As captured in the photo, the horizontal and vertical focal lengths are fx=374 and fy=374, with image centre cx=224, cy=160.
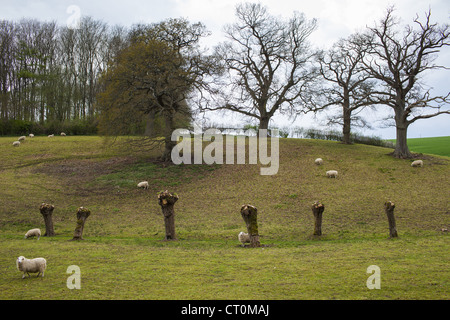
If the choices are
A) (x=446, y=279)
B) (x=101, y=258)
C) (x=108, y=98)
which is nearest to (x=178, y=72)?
(x=108, y=98)

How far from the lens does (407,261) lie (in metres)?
Answer: 11.5

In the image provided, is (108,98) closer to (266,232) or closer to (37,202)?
(37,202)

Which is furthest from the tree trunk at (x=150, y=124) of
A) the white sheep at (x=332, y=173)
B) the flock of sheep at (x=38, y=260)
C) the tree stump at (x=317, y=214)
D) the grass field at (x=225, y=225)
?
the tree stump at (x=317, y=214)

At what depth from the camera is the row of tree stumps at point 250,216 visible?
49.9ft

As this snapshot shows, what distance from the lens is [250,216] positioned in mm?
15156

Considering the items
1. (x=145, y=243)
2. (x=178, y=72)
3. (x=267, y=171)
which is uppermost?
(x=178, y=72)

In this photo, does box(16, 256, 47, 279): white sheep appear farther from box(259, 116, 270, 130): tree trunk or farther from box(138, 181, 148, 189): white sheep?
box(259, 116, 270, 130): tree trunk

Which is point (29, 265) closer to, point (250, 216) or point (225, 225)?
point (250, 216)

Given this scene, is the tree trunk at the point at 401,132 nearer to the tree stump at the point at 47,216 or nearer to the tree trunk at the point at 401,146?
the tree trunk at the point at 401,146

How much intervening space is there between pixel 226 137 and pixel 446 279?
125ft

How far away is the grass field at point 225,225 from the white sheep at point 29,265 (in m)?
0.26

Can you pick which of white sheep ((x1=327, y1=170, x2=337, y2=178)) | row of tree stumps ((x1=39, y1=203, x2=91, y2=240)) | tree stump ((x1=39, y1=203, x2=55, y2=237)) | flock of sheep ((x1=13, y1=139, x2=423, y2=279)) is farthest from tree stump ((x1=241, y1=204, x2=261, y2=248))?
white sheep ((x1=327, y1=170, x2=337, y2=178))

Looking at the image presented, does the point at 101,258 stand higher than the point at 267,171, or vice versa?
the point at 267,171

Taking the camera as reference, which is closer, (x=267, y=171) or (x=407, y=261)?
(x=407, y=261)
